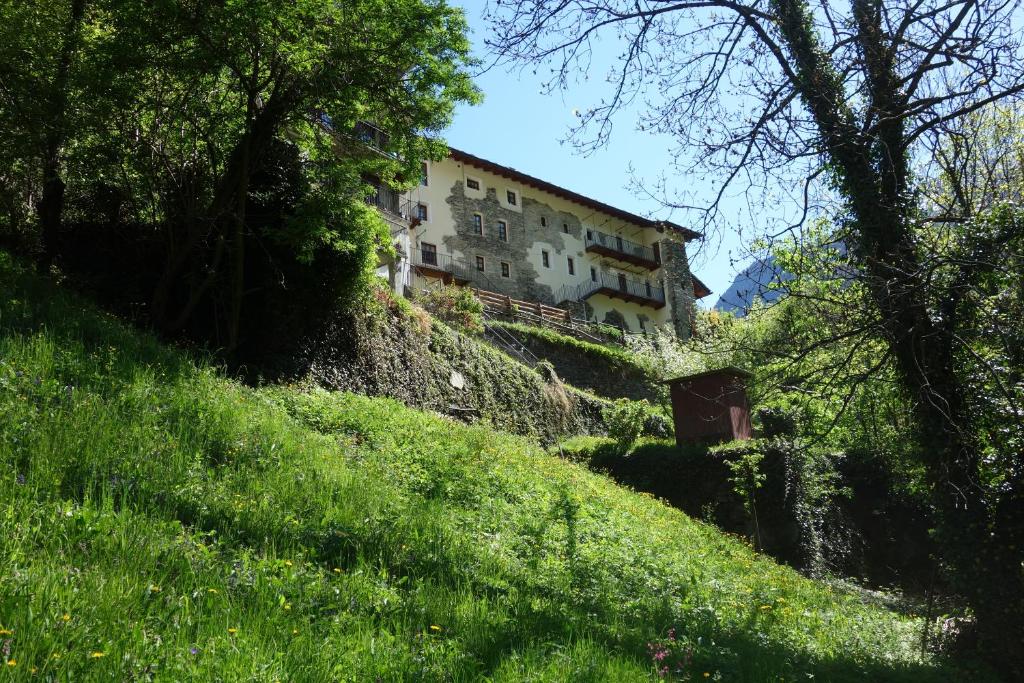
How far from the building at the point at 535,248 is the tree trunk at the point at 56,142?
20808 mm

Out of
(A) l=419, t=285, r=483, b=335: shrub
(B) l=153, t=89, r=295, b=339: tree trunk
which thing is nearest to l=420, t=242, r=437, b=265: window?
(A) l=419, t=285, r=483, b=335: shrub

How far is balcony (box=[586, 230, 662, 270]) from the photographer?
156ft

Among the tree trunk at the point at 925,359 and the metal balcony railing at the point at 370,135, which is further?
the metal balcony railing at the point at 370,135

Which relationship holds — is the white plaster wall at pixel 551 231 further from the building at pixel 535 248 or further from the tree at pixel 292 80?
the tree at pixel 292 80

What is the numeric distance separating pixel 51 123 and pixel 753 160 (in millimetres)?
10806

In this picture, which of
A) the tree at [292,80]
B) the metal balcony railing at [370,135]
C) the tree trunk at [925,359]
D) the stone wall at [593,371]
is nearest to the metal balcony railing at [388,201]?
the stone wall at [593,371]

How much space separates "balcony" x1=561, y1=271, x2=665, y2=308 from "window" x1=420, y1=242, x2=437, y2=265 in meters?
9.85

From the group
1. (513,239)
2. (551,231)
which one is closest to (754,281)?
(513,239)

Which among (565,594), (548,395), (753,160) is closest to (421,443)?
(565,594)

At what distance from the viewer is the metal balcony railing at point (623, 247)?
4762 centimetres

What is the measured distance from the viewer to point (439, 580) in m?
5.66

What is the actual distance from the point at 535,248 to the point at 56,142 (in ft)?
113

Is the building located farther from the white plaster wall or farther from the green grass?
the green grass

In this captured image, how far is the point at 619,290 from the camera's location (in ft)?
154
